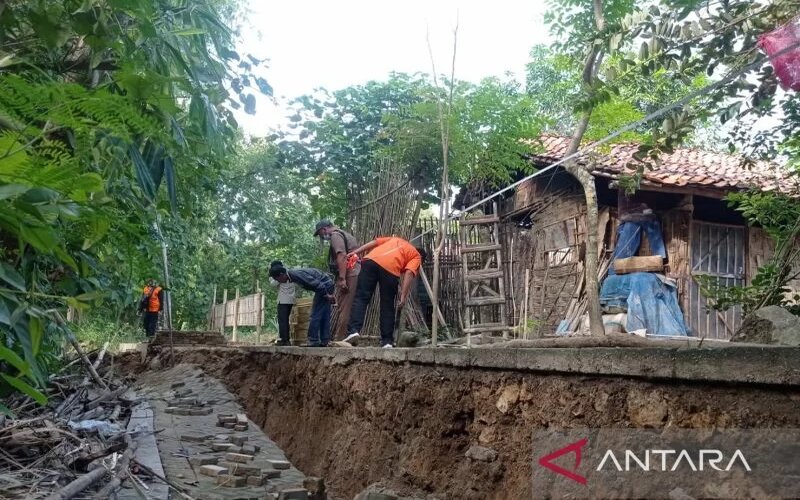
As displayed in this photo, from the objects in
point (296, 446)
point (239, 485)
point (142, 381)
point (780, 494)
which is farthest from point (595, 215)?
point (142, 381)

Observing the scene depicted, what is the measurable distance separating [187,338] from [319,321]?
6.53 meters

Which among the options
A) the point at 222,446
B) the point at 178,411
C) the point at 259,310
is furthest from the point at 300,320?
the point at 222,446

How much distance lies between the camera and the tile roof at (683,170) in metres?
9.20

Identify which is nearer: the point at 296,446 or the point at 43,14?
the point at 43,14

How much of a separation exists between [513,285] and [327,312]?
5060mm

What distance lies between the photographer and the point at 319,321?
26.3 ft

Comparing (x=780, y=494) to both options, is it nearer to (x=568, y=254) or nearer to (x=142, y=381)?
(x=568, y=254)

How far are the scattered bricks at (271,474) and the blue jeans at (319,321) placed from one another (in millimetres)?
2865

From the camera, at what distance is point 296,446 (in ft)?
22.6

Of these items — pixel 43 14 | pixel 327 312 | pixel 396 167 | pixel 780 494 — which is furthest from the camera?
pixel 396 167

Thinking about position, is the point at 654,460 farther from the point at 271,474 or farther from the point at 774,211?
the point at 774,211

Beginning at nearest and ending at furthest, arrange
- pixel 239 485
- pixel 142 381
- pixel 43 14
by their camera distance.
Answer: pixel 43 14, pixel 239 485, pixel 142 381

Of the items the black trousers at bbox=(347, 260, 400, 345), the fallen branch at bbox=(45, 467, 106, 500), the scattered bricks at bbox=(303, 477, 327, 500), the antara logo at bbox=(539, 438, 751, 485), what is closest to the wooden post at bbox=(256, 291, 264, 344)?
the black trousers at bbox=(347, 260, 400, 345)

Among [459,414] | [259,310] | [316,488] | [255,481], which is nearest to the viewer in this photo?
[459,414]
